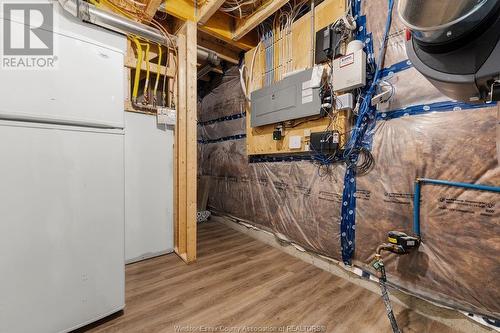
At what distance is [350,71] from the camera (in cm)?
163

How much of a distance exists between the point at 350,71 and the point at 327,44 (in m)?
0.35

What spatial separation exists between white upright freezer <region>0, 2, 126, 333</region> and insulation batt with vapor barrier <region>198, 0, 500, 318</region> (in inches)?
62.6

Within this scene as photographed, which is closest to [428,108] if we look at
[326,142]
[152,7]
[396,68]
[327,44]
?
[396,68]

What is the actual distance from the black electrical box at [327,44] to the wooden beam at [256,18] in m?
0.44

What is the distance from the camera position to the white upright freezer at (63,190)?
1.00 m

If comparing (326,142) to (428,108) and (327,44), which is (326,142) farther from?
(327,44)

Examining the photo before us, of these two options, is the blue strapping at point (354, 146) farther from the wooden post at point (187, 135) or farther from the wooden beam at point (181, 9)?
the wooden beam at point (181, 9)

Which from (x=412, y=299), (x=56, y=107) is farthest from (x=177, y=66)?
(x=412, y=299)

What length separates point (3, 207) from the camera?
98cm

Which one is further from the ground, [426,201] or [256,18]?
[256,18]

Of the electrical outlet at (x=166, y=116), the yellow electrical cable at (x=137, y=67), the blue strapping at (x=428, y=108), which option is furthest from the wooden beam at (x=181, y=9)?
the blue strapping at (x=428, y=108)

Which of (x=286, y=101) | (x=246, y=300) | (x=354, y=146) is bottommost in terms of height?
(x=246, y=300)

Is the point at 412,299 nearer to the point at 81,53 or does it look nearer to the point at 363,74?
the point at 363,74

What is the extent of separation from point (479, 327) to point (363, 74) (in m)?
1.66
